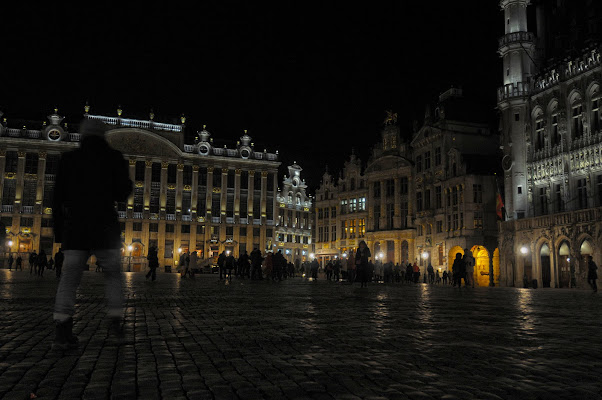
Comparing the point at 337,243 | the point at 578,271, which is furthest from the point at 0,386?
the point at 337,243

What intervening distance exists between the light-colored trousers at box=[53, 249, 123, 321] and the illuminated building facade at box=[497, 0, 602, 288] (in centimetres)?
3100

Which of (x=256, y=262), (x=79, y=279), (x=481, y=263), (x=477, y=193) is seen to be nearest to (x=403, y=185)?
(x=477, y=193)

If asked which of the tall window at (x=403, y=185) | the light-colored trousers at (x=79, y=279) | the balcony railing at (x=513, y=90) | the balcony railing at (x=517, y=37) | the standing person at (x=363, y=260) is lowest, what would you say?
the light-colored trousers at (x=79, y=279)

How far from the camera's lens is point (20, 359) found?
181 inches

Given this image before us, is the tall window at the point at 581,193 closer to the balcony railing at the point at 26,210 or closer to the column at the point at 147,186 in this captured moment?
the column at the point at 147,186

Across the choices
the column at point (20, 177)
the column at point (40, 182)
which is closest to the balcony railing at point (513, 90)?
the column at point (40, 182)

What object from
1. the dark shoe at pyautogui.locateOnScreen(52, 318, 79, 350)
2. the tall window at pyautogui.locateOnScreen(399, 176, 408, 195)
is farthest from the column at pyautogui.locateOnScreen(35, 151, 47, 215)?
the dark shoe at pyautogui.locateOnScreen(52, 318, 79, 350)

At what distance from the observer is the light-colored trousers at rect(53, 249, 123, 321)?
5.24m

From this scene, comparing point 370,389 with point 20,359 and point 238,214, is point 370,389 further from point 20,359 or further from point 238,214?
point 238,214

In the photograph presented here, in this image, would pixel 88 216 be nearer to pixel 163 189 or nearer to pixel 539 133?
pixel 539 133

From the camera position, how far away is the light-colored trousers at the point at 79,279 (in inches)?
206

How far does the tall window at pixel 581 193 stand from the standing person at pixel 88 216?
34.7 meters

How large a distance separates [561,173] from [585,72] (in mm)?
6379

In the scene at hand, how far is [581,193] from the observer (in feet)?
115
